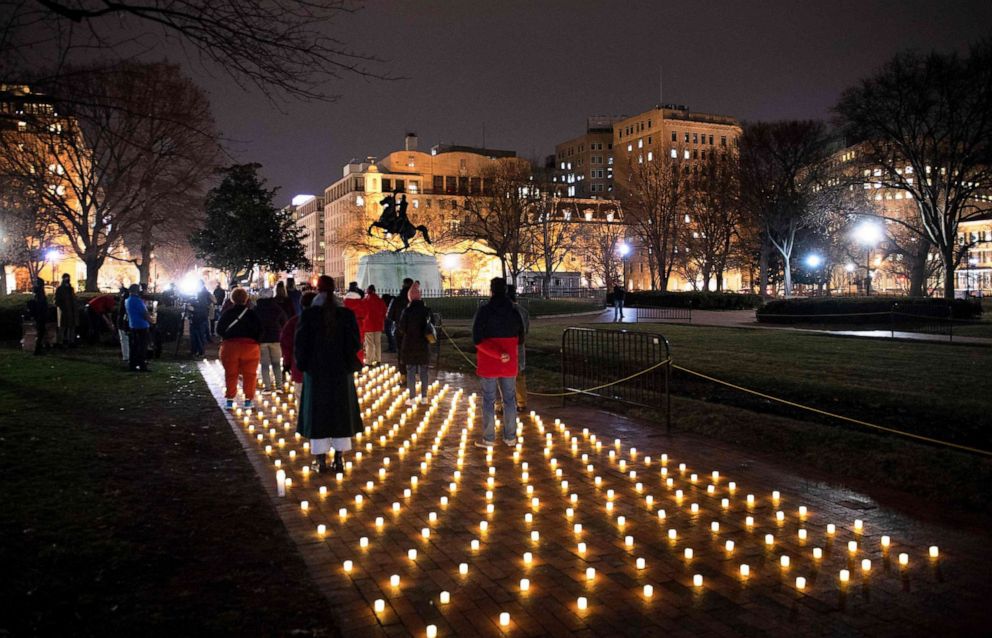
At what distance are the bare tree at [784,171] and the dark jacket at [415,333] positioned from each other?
3762 centimetres

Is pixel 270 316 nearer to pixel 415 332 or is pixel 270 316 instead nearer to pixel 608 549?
pixel 415 332

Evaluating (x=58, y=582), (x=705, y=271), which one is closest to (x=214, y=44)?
(x=58, y=582)

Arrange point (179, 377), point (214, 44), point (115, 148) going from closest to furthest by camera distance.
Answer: point (214, 44) → point (179, 377) → point (115, 148)

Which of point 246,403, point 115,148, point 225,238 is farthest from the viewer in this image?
point 225,238

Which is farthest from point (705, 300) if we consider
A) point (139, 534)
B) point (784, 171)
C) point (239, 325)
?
point (139, 534)

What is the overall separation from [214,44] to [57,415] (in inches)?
266

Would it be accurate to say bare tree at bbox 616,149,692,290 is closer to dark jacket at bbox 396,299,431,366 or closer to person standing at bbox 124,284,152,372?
person standing at bbox 124,284,152,372

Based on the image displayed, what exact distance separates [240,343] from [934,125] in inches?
1278

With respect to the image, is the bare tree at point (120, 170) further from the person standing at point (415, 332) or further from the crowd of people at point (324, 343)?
the person standing at point (415, 332)

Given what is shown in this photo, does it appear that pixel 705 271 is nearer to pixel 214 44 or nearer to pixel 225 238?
pixel 225 238

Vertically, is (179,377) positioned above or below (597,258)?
Result: below

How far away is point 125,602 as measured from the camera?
4.51 meters

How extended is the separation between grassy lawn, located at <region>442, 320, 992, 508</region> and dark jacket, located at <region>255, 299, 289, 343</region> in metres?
5.04

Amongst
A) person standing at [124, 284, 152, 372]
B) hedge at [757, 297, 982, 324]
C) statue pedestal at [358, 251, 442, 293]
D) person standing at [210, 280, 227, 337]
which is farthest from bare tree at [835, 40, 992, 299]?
person standing at [124, 284, 152, 372]
